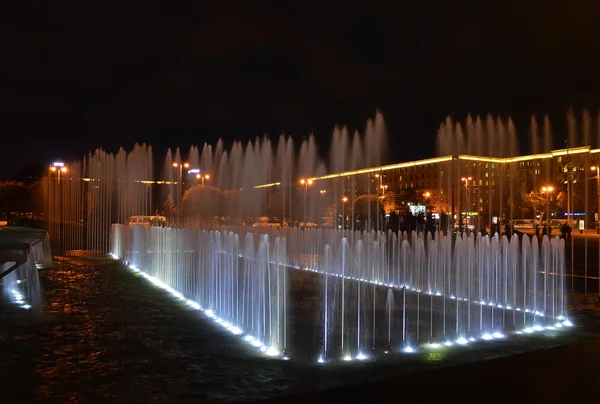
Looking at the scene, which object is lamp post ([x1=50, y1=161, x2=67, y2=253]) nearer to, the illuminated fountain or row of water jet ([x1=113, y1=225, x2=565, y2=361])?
the illuminated fountain

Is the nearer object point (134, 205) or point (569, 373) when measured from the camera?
point (569, 373)

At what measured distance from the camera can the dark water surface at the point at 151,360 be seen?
4723 mm

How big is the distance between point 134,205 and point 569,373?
33476 mm

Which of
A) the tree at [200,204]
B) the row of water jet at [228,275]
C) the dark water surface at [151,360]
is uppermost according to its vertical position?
the tree at [200,204]

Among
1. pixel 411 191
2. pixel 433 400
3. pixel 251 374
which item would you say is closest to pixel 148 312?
pixel 251 374

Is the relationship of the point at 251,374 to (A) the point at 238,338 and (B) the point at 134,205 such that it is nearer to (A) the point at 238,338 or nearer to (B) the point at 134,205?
(A) the point at 238,338

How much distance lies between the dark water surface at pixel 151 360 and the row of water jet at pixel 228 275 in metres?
0.48

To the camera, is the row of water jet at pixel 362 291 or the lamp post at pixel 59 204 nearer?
the row of water jet at pixel 362 291

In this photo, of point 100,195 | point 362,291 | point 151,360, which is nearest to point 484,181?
point 100,195

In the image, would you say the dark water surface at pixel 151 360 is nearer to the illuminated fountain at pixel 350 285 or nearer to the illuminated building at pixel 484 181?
the illuminated fountain at pixel 350 285

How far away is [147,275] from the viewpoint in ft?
43.9

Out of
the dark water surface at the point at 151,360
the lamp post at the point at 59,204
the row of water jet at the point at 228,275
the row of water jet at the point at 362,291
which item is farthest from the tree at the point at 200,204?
the dark water surface at the point at 151,360

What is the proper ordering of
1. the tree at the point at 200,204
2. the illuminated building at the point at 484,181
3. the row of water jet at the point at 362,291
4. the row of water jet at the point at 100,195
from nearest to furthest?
the row of water jet at the point at 362,291 < the row of water jet at the point at 100,195 < the tree at the point at 200,204 < the illuminated building at the point at 484,181

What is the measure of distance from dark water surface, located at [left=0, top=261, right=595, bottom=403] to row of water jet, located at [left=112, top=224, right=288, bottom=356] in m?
0.48
